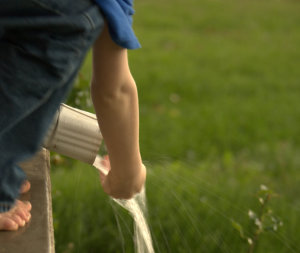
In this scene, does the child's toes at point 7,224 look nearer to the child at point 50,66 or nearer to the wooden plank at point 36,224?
the wooden plank at point 36,224

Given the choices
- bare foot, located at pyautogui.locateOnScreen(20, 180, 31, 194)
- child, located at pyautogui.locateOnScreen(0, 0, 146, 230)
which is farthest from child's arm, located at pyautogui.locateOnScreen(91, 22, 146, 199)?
bare foot, located at pyautogui.locateOnScreen(20, 180, 31, 194)

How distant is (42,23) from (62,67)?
0.10 metres

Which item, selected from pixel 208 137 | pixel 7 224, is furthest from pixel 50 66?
pixel 208 137

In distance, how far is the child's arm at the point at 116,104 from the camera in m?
1.26

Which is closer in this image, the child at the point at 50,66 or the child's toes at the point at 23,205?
the child at the point at 50,66

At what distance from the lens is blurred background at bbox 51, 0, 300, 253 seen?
2.83m

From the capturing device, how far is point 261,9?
11.6 meters

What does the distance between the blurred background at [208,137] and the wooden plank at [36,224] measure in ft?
2.21

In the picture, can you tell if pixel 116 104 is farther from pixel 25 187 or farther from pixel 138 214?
pixel 138 214

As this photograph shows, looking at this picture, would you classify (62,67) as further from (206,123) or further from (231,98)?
(231,98)

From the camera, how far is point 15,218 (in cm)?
151

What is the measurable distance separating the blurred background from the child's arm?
32.5 inches

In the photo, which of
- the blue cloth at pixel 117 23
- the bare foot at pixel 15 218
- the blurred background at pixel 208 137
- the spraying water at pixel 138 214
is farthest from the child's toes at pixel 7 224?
the blurred background at pixel 208 137

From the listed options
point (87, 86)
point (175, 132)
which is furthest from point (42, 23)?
point (175, 132)
